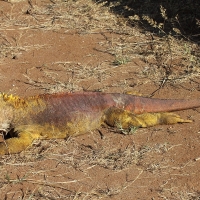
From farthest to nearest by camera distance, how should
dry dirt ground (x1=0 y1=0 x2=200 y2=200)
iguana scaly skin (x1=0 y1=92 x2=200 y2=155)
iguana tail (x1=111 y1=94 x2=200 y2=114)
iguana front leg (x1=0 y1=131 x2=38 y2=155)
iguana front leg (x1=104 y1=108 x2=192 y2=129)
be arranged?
iguana tail (x1=111 y1=94 x2=200 y2=114) → iguana front leg (x1=104 y1=108 x2=192 y2=129) → iguana scaly skin (x1=0 y1=92 x2=200 y2=155) → iguana front leg (x1=0 y1=131 x2=38 y2=155) → dry dirt ground (x1=0 y1=0 x2=200 y2=200)

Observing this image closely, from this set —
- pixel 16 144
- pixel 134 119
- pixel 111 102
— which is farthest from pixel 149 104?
pixel 16 144

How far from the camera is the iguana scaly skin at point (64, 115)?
20.9 feet

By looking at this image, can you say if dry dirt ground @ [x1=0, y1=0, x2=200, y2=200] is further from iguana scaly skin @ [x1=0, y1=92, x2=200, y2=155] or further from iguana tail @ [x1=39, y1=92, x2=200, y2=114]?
iguana tail @ [x1=39, y1=92, x2=200, y2=114]

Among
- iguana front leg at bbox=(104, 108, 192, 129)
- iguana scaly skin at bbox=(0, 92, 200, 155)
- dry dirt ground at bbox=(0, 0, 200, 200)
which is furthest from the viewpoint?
iguana front leg at bbox=(104, 108, 192, 129)

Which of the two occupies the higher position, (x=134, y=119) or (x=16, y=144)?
(x=134, y=119)

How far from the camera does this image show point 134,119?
6547 millimetres

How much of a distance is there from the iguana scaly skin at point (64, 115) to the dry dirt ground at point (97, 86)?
132 millimetres

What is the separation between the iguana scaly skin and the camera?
637cm

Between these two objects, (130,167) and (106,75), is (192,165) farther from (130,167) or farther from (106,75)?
(106,75)

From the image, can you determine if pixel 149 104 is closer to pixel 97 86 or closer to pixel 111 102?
pixel 111 102

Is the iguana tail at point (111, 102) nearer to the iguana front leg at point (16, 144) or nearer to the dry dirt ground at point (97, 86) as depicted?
the dry dirt ground at point (97, 86)

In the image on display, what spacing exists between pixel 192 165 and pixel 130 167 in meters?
0.74

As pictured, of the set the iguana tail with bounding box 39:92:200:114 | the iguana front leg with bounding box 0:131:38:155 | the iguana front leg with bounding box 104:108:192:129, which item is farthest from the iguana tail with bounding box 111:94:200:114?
the iguana front leg with bounding box 0:131:38:155

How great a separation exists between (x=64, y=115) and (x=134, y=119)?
944 millimetres
